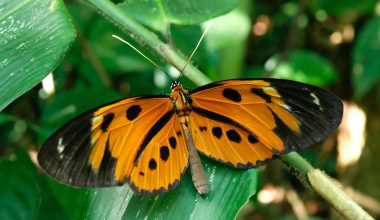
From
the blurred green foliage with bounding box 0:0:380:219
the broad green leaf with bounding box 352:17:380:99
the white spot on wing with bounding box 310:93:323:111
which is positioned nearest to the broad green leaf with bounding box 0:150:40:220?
the blurred green foliage with bounding box 0:0:380:219

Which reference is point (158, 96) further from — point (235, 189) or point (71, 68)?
point (71, 68)

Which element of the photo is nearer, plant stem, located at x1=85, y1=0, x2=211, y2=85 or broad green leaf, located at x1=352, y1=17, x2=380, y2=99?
plant stem, located at x1=85, y1=0, x2=211, y2=85

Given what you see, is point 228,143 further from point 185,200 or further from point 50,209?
point 50,209

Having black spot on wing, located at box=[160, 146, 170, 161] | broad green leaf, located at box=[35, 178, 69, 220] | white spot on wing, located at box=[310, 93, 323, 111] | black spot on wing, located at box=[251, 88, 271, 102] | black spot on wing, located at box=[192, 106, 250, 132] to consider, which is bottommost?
broad green leaf, located at box=[35, 178, 69, 220]

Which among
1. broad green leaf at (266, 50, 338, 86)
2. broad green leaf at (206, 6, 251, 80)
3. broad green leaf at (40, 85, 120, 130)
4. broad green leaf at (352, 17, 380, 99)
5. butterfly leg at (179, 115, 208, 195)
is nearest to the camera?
butterfly leg at (179, 115, 208, 195)

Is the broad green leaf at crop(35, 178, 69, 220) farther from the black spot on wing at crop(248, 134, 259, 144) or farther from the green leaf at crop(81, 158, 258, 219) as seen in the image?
the black spot on wing at crop(248, 134, 259, 144)

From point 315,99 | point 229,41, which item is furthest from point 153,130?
point 229,41
